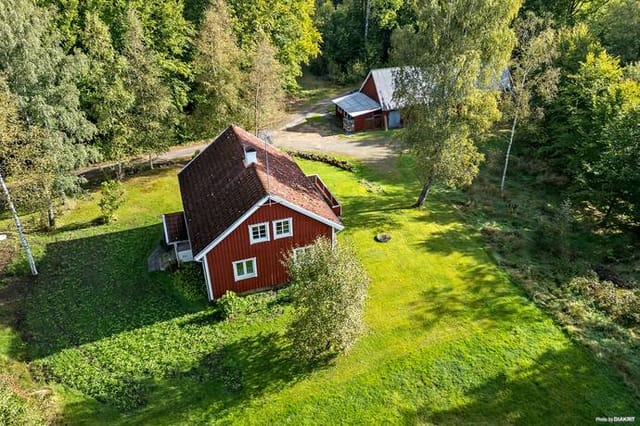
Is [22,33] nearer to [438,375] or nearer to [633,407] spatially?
[438,375]

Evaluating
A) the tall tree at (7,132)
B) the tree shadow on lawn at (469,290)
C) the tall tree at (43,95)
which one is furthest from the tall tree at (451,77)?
the tall tree at (7,132)

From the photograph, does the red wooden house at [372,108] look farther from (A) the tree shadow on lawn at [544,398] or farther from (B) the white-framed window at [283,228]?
(A) the tree shadow on lawn at [544,398]

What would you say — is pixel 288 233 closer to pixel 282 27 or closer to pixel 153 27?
pixel 153 27

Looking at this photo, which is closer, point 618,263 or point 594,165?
point 618,263

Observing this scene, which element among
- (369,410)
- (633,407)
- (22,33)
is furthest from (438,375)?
(22,33)

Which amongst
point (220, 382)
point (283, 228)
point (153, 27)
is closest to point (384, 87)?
point (153, 27)
